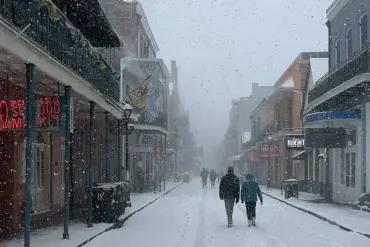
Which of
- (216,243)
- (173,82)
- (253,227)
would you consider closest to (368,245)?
(216,243)

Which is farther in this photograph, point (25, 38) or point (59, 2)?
point (59, 2)

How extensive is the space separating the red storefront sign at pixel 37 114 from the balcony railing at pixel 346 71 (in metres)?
11.4

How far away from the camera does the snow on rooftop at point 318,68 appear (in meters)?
34.9

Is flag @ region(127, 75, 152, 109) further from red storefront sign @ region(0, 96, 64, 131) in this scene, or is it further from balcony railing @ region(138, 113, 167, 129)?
red storefront sign @ region(0, 96, 64, 131)

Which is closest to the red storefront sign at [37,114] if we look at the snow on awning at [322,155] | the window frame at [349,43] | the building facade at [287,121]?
the window frame at [349,43]

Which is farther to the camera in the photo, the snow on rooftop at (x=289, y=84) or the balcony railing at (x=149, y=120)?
the snow on rooftop at (x=289, y=84)

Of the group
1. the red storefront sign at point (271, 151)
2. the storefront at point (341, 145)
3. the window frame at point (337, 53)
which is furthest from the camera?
the red storefront sign at point (271, 151)

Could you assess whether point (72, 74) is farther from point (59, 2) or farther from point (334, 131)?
point (334, 131)

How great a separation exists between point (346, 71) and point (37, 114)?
13748 millimetres

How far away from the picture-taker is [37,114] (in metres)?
12.5

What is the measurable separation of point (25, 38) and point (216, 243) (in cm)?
602

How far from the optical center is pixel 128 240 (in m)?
13.8

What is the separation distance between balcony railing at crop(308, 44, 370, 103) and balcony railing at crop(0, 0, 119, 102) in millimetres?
8462

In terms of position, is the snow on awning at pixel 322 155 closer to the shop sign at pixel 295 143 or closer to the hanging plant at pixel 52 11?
the shop sign at pixel 295 143
